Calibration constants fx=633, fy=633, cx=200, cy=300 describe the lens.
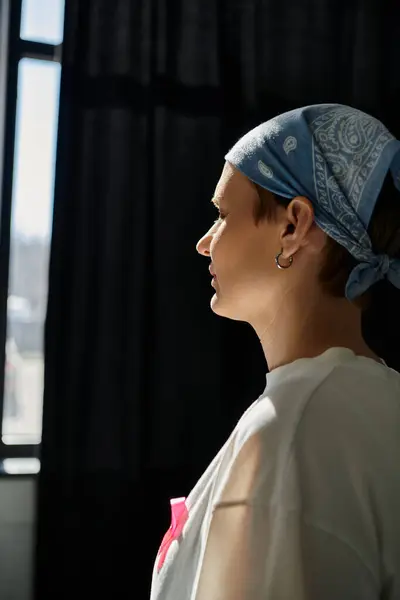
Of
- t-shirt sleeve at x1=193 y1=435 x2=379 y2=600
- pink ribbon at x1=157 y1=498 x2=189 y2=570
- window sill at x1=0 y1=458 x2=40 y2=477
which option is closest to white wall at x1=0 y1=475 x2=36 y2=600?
window sill at x1=0 y1=458 x2=40 y2=477

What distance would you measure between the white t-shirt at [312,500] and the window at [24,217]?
136 centimetres

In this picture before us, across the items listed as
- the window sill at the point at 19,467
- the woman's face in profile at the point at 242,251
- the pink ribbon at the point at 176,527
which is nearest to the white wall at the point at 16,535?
the window sill at the point at 19,467

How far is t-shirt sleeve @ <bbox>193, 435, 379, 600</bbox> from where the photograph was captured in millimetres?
641

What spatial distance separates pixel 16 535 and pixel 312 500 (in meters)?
1.43

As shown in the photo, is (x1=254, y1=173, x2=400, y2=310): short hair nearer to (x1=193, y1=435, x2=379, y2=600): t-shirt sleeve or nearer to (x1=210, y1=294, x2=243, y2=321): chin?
(x1=210, y1=294, x2=243, y2=321): chin

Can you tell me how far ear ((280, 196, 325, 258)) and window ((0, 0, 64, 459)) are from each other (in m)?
1.26

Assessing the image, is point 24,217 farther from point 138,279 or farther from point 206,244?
point 206,244

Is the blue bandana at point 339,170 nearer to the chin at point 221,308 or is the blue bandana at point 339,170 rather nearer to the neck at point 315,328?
the neck at point 315,328

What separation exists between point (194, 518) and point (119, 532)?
1081 millimetres

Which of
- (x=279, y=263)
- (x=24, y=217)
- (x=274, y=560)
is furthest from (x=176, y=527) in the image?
(x=24, y=217)

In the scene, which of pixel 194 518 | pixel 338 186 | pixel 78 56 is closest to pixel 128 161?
pixel 78 56

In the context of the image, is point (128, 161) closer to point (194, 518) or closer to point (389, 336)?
point (389, 336)

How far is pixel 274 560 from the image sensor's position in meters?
0.65

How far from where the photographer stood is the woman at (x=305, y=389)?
661mm
